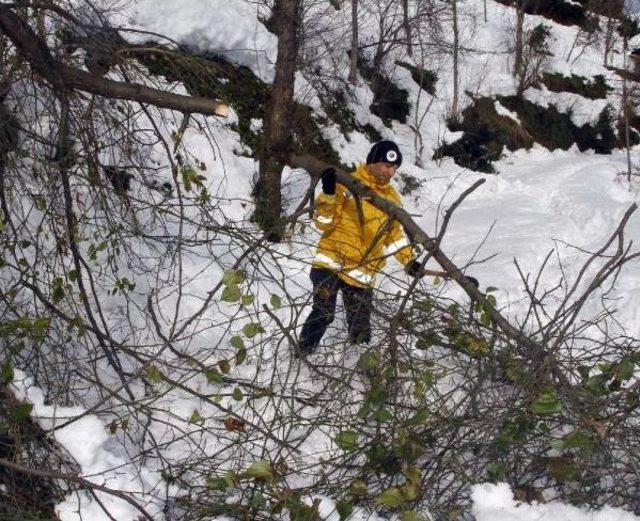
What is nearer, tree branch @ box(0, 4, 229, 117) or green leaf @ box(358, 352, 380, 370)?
green leaf @ box(358, 352, 380, 370)

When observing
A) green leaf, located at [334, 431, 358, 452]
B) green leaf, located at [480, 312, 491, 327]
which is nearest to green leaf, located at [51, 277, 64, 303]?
green leaf, located at [334, 431, 358, 452]

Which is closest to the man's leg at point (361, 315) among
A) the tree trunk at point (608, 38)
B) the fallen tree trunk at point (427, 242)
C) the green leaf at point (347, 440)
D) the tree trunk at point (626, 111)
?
the fallen tree trunk at point (427, 242)

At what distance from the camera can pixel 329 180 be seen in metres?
3.33

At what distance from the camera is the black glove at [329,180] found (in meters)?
3.16

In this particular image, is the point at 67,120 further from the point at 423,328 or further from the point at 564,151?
the point at 564,151

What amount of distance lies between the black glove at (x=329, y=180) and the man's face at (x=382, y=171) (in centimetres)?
82

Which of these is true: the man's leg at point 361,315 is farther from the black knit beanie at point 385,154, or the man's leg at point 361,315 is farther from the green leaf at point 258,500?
the black knit beanie at point 385,154

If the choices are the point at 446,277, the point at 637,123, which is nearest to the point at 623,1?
the point at 637,123

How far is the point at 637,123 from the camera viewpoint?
21.0 metres

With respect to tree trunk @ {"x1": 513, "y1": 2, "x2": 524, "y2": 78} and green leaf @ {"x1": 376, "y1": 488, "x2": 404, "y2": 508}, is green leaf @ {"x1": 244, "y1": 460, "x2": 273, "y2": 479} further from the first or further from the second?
tree trunk @ {"x1": 513, "y1": 2, "x2": 524, "y2": 78}

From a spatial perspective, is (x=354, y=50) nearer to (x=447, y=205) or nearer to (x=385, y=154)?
(x=447, y=205)

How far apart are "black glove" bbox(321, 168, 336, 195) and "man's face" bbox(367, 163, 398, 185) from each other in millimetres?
824

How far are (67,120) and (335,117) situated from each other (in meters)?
10.9

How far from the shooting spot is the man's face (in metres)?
4.45
